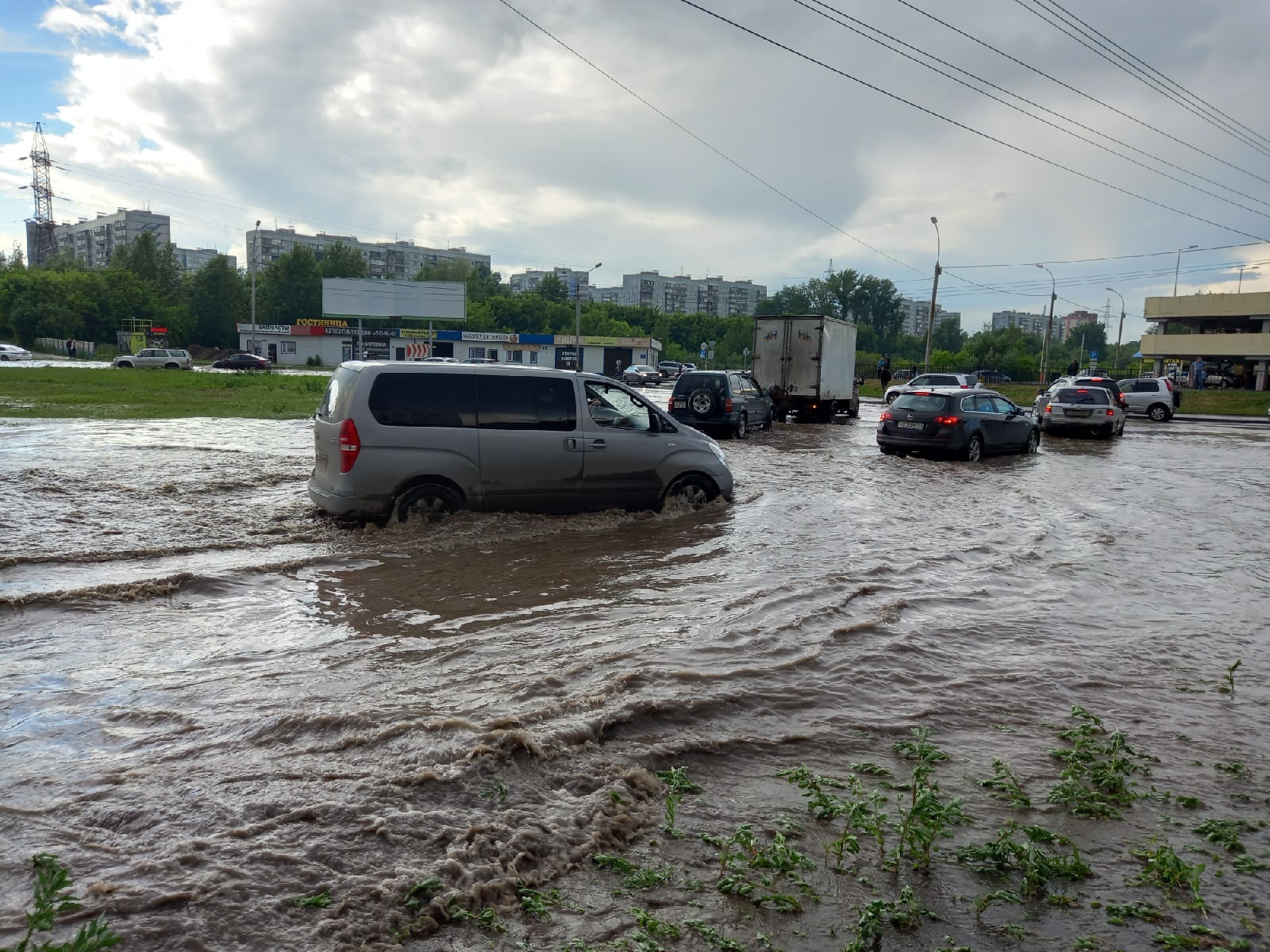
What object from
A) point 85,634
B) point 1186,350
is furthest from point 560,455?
point 1186,350

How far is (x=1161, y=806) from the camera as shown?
3.83m

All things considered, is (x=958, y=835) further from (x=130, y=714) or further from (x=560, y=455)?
(x=560, y=455)

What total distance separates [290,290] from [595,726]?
119 metres

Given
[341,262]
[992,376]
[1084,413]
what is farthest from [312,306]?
[1084,413]

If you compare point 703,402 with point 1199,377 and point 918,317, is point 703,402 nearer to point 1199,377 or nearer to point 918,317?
point 1199,377

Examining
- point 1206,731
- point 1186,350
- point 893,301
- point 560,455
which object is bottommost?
point 1206,731

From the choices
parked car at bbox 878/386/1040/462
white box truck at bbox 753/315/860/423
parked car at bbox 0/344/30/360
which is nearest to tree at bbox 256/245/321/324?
parked car at bbox 0/344/30/360

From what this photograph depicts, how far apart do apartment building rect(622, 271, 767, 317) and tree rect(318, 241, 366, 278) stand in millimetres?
56639

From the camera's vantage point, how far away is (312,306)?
11344cm

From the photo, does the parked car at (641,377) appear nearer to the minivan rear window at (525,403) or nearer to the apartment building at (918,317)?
the minivan rear window at (525,403)

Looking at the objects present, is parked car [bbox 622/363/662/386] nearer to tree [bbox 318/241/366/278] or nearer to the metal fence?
the metal fence

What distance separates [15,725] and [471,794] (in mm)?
2232

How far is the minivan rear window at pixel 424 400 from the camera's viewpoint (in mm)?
8633

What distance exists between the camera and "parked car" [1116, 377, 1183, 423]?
34.9 meters
